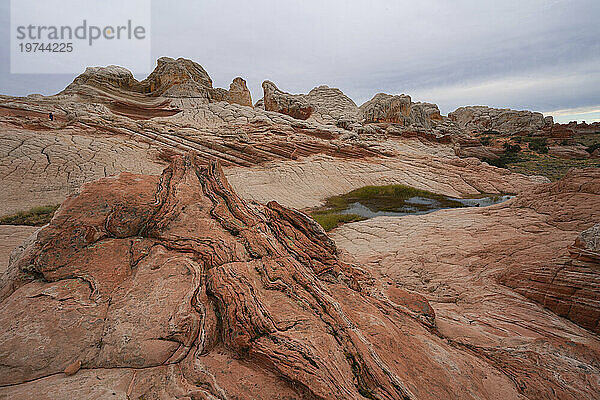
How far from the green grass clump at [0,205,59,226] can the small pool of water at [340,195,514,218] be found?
53.1ft

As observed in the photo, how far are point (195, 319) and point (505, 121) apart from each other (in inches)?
3633

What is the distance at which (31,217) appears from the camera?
11648 millimetres

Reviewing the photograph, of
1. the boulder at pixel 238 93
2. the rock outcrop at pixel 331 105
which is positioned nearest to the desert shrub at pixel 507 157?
the rock outcrop at pixel 331 105

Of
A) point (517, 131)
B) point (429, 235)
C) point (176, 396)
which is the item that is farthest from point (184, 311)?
point (517, 131)

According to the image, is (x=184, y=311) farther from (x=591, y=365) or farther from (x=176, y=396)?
(x=591, y=365)

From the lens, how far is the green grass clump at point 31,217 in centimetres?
1119

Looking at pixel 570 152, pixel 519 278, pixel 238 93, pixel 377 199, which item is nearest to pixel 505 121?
pixel 570 152

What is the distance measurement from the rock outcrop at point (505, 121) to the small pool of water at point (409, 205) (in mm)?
51619

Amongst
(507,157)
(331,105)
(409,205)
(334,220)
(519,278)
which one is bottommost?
(334,220)

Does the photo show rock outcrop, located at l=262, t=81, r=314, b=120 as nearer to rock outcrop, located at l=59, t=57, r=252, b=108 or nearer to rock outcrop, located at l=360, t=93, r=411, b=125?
rock outcrop, located at l=59, t=57, r=252, b=108

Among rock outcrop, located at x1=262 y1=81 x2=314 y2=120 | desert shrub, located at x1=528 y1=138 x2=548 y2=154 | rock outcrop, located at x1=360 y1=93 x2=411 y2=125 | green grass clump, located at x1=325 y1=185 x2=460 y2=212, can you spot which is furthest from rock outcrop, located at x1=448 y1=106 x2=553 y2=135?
green grass clump, located at x1=325 y1=185 x2=460 y2=212

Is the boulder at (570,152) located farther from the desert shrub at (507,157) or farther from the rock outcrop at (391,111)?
the rock outcrop at (391,111)

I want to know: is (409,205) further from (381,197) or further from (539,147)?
(539,147)

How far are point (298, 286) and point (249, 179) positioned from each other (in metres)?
18.4
